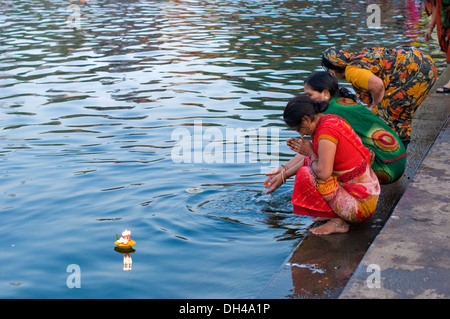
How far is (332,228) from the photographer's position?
14.2 feet

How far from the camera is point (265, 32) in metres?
15.8

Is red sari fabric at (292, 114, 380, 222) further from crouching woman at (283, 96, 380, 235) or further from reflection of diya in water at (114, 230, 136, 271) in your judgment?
reflection of diya in water at (114, 230, 136, 271)

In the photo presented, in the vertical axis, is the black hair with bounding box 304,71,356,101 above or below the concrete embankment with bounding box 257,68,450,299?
above

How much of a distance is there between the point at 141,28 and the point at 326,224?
1359 centimetres

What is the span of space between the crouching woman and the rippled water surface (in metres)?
0.46

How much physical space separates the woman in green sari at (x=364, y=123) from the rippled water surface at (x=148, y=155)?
741 mm

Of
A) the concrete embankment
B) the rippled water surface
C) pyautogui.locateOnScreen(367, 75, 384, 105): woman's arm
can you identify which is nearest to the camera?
the concrete embankment

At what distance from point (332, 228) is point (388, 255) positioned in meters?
0.78

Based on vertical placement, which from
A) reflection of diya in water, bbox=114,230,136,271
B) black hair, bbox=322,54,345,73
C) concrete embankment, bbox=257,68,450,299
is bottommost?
reflection of diya in water, bbox=114,230,136,271

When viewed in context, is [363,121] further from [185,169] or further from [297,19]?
[297,19]

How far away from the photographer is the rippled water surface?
4.40 metres

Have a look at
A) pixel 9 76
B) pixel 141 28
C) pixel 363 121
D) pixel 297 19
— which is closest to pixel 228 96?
pixel 9 76

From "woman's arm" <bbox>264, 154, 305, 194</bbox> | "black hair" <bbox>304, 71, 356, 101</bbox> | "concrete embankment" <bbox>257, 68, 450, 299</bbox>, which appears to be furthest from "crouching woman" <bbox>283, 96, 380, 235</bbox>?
"woman's arm" <bbox>264, 154, 305, 194</bbox>
